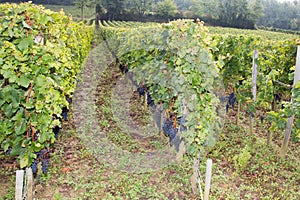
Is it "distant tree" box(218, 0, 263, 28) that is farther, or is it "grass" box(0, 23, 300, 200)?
"distant tree" box(218, 0, 263, 28)

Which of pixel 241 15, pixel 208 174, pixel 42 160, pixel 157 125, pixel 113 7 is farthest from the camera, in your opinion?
pixel 113 7

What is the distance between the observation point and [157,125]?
5809 millimetres

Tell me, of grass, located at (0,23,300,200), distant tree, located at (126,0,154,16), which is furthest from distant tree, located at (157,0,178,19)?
grass, located at (0,23,300,200)

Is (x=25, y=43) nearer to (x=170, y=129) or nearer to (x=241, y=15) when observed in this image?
(x=170, y=129)

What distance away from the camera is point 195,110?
3496mm

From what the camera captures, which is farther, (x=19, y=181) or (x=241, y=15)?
(x=241, y=15)

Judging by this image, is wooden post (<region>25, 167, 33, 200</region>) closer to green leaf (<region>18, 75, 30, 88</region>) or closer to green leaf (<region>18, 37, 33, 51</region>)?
green leaf (<region>18, 75, 30, 88</region>)

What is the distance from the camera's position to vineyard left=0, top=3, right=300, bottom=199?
9.96 feet

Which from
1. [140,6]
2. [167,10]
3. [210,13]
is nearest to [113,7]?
[140,6]

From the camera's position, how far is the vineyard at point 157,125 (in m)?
3.04

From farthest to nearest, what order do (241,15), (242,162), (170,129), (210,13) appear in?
(210,13) → (241,15) → (170,129) → (242,162)

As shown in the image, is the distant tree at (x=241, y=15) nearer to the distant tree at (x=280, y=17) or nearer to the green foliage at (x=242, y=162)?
the distant tree at (x=280, y=17)

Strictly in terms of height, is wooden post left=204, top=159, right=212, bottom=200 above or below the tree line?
below

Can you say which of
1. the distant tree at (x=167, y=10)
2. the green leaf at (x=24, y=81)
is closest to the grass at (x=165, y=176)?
the green leaf at (x=24, y=81)
